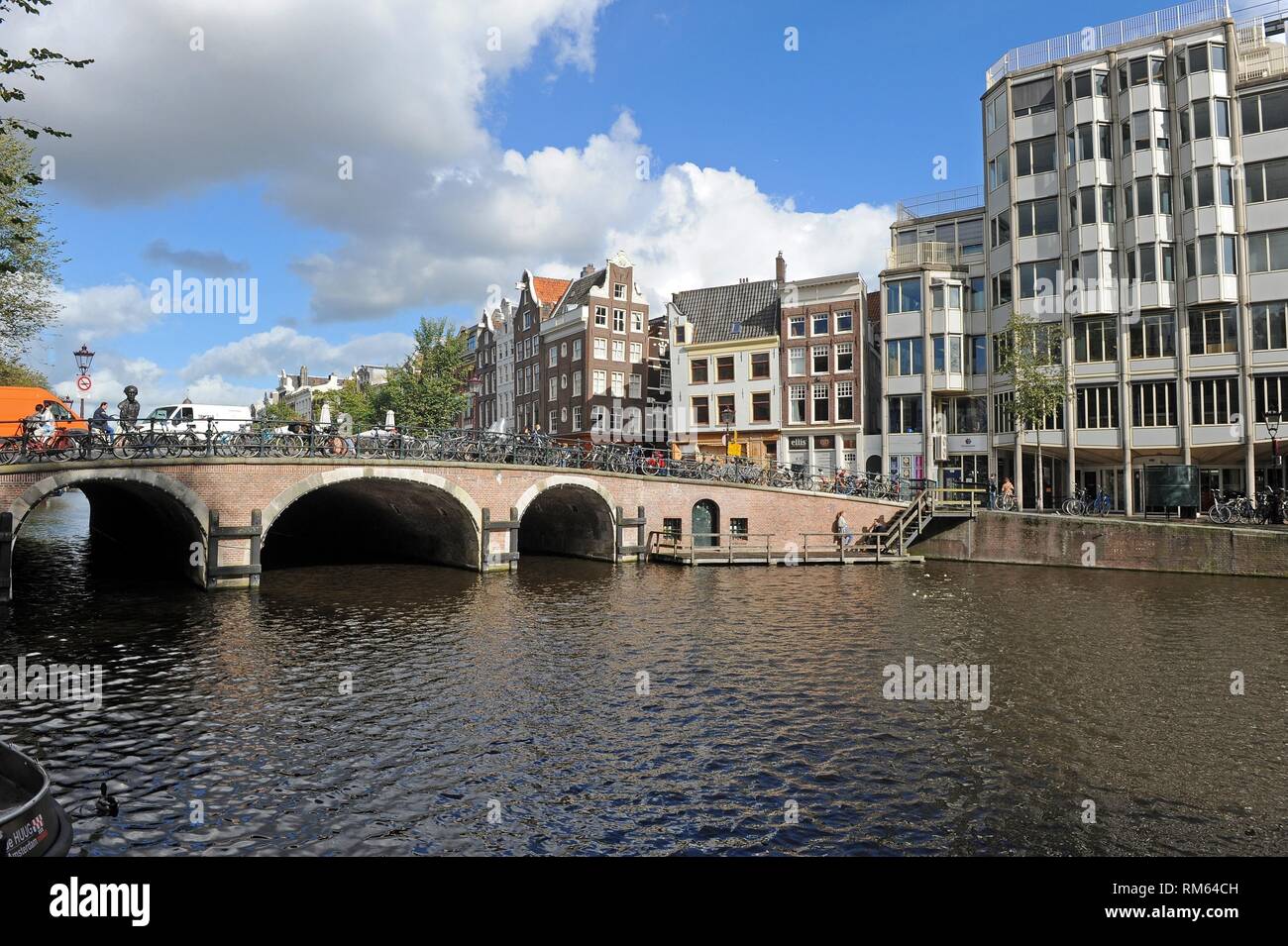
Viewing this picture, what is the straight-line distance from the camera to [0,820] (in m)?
6.13

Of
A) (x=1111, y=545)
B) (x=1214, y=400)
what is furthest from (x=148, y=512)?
(x=1214, y=400)

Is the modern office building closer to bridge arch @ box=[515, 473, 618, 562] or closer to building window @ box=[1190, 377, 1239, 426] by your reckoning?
building window @ box=[1190, 377, 1239, 426]

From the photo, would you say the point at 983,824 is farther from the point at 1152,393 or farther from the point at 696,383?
the point at 696,383

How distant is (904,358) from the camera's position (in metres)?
50.4

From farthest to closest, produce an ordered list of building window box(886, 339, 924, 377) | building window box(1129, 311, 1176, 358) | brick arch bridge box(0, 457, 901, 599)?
building window box(886, 339, 924, 377) < building window box(1129, 311, 1176, 358) < brick arch bridge box(0, 457, 901, 599)

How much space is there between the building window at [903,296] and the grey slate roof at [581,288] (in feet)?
77.3

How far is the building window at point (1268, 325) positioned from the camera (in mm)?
38041

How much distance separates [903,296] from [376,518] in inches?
1347

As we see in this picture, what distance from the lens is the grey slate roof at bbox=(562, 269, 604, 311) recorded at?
64.7 metres

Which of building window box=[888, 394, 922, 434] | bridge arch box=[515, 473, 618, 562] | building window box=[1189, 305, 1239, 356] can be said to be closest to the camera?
bridge arch box=[515, 473, 618, 562]

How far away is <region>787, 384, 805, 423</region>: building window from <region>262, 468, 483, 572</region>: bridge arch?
27351mm

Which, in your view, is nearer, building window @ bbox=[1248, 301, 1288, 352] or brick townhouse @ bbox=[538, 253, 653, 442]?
building window @ bbox=[1248, 301, 1288, 352]

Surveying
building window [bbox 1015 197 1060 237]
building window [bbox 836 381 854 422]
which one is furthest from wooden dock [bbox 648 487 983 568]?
building window [bbox 1015 197 1060 237]

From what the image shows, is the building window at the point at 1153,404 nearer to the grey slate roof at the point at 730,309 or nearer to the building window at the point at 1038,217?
the building window at the point at 1038,217
